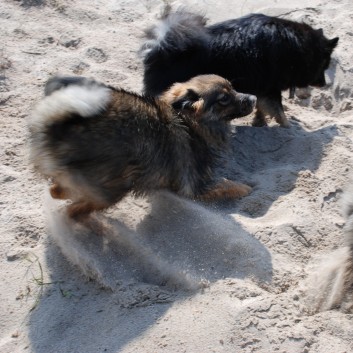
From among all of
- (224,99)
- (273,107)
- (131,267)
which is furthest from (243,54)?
(131,267)

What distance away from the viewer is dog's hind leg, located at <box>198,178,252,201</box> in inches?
163

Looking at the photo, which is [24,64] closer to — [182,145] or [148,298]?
[182,145]

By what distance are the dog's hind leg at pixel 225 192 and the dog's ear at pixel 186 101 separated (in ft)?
2.20

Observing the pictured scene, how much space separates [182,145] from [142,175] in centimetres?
47

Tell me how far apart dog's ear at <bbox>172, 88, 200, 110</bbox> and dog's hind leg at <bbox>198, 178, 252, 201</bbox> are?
2.20 ft

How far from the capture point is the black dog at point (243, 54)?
4.75 metres

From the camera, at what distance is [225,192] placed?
163 inches

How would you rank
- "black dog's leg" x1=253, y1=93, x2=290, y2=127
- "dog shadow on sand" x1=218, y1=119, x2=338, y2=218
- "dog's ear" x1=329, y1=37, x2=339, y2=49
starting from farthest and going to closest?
"dog's ear" x1=329, y1=37, x2=339, y2=49 < "black dog's leg" x1=253, y1=93, x2=290, y2=127 < "dog shadow on sand" x1=218, y1=119, x2=338, y2=218

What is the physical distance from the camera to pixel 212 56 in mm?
4805

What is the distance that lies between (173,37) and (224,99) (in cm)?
80

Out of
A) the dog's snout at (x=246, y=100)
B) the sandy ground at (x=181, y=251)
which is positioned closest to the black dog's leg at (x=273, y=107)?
the sandy ground at (x=181, y=251)

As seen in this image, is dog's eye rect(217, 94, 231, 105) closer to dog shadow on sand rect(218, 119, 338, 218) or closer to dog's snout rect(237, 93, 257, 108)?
dog's snout rect(237, 93, 257, 108)

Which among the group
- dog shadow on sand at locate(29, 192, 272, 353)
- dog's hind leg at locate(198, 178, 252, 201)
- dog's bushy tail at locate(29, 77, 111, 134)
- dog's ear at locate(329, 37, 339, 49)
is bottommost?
dog shadow on sand at locate(29, 192, 272, 353)

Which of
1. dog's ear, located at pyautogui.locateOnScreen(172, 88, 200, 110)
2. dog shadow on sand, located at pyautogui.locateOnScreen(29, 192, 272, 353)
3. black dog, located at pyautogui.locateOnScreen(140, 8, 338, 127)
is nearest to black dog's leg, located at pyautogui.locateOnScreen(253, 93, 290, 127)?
black dog, located at pyautogui.locateOnScreen(140, 8, 338, 127)
